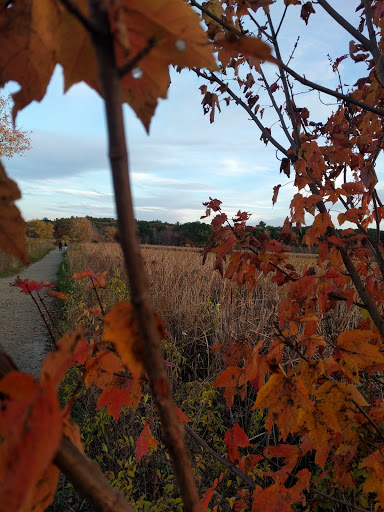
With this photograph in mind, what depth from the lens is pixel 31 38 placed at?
269 millimetres

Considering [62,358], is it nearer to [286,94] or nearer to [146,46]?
[146,46]

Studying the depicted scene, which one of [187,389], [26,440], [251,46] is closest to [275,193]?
[251,46]

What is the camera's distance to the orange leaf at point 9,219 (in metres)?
0.25

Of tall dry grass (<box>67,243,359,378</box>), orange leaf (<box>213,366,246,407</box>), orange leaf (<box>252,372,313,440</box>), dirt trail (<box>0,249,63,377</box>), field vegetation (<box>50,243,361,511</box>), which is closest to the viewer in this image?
orange leaf (<box>252,372,313,440</box>)

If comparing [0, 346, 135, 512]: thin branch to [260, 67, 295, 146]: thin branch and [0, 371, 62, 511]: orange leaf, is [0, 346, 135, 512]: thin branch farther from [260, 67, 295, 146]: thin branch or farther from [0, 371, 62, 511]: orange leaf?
[260, 67, 295, 146]: thin branch

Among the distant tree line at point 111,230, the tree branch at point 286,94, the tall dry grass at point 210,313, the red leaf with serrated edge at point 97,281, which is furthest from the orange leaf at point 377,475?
the distant tree line at point 111,230

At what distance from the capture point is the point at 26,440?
0.19 metres

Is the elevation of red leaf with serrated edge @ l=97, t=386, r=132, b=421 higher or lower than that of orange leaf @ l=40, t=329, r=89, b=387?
lower

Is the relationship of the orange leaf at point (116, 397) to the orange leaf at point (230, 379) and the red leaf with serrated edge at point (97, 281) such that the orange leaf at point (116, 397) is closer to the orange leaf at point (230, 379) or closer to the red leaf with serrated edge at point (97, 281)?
the orange leaf at point (230, 379)

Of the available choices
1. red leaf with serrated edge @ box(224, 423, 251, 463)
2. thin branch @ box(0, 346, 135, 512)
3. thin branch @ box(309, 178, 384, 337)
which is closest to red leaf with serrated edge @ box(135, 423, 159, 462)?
red leaf with serrated edge @ box(224, 423, 251, 463)

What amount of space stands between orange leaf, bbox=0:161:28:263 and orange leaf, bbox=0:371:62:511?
95 millimetres

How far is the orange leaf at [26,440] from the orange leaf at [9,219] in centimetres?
10

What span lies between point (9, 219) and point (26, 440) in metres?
0.15

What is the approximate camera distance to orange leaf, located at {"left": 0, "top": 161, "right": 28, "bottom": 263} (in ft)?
0.83
